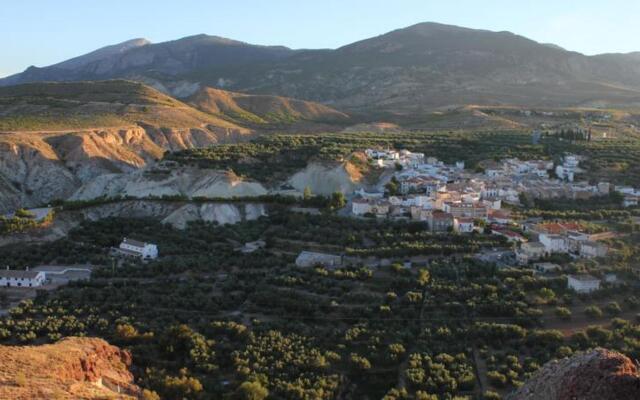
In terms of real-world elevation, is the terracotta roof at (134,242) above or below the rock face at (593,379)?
below

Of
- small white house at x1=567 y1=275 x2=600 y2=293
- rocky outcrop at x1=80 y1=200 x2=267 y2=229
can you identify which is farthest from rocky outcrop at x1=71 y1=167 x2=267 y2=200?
Result: small white house at x1=567 y1=275 x2=600 y2=293

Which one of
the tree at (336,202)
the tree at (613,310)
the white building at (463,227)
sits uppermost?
the tree at (336,202)

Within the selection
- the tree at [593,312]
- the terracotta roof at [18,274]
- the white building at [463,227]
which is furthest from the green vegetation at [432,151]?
the terracotta roof at [18,274]

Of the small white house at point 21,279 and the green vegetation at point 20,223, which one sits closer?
the small white house at point 21,279

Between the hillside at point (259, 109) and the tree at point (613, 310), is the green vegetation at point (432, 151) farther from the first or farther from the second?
the hillside at point (259, 109)

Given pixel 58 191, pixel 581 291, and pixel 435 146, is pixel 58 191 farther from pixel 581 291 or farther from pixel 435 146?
pixel 581 291

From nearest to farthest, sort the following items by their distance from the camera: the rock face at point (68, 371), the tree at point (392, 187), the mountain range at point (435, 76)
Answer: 1. the rock face at point (68, 371)
2. the tree at point (392, 187)
3. the mountain range at point (435, 76)

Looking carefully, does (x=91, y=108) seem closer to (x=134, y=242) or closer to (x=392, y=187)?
(x=392, y=187)
